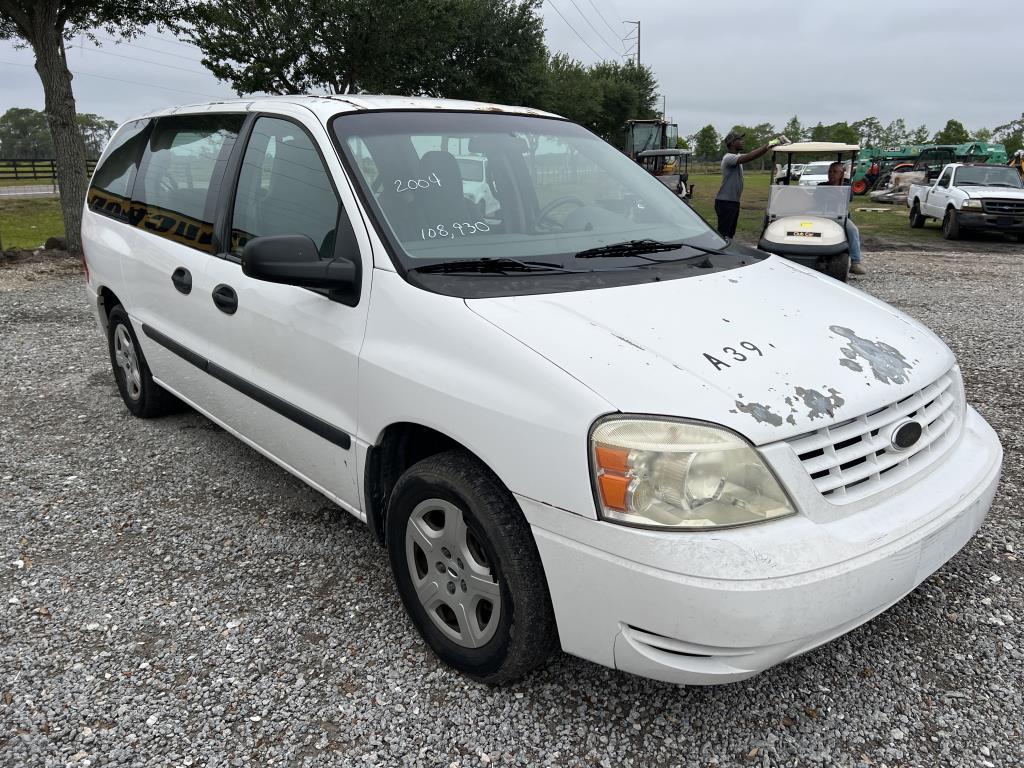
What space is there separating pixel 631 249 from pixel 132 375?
3291mm

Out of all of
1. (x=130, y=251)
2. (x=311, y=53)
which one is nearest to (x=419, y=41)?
(x=311, y=53)

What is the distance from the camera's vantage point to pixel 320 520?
3.43 m

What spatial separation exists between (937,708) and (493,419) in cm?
158

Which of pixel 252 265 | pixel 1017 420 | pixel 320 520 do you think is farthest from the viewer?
pixel 1017 420

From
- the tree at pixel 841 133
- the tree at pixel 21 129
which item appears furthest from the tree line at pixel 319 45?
the tree at pixel 21 129

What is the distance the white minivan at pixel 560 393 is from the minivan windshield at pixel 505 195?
0.05 ft

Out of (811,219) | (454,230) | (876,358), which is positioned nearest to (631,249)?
(454,230)

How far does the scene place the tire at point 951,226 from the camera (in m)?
15.6

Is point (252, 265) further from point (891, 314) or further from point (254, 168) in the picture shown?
point (891, 314)

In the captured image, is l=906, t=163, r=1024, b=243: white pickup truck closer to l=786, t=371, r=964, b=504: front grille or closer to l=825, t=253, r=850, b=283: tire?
l=825, t=253, r=850, b=283: tire

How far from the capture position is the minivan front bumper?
1.77 metres

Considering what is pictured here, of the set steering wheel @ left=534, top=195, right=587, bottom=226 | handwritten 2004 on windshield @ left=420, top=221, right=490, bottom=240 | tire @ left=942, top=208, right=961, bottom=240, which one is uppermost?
steering wheel @ left=534, top=195, right=587, bottom=226

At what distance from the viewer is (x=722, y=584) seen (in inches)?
69.3

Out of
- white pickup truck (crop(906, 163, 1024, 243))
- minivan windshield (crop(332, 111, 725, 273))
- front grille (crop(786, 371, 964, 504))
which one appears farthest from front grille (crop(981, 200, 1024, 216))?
front grille (crop(786, 371, 964, 504))
